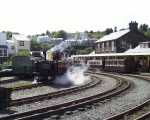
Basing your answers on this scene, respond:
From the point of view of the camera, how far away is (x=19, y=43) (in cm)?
8356

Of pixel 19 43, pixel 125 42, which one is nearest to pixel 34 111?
pixel 125 42

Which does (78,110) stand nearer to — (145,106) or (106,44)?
(145,106)

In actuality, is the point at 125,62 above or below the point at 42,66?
below

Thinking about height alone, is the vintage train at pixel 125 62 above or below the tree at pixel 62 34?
below

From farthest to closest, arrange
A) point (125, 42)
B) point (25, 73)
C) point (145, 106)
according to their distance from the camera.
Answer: point (125, 42) → point (25, 73) → point (145, 106)

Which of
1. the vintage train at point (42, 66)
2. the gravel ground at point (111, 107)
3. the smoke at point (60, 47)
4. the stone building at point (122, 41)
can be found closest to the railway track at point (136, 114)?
the gravel ground at point (111, 107)

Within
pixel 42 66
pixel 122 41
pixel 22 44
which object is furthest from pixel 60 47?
pixel 22 44

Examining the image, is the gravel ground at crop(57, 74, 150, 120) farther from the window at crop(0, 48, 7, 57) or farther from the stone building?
the window at crop(0, 48, 7, 57)

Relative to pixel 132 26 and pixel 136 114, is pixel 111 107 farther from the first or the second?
pixel 132 26

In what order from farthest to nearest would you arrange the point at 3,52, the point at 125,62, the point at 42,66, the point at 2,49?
the point at 3,52 → the point at 2,49 → the point at 125,62 → the point at 42,66

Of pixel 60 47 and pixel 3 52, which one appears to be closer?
pixel 60 47

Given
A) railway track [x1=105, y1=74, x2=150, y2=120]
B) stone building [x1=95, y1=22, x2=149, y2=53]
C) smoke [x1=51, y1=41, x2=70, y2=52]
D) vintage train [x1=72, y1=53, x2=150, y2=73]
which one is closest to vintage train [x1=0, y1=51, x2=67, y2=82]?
smoke [x1=51, y1=41, x2=70, y2=52]

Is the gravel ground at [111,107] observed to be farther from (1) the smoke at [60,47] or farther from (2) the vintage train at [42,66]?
(1) the smoke at [60,47]

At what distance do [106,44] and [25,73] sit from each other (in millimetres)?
41843
